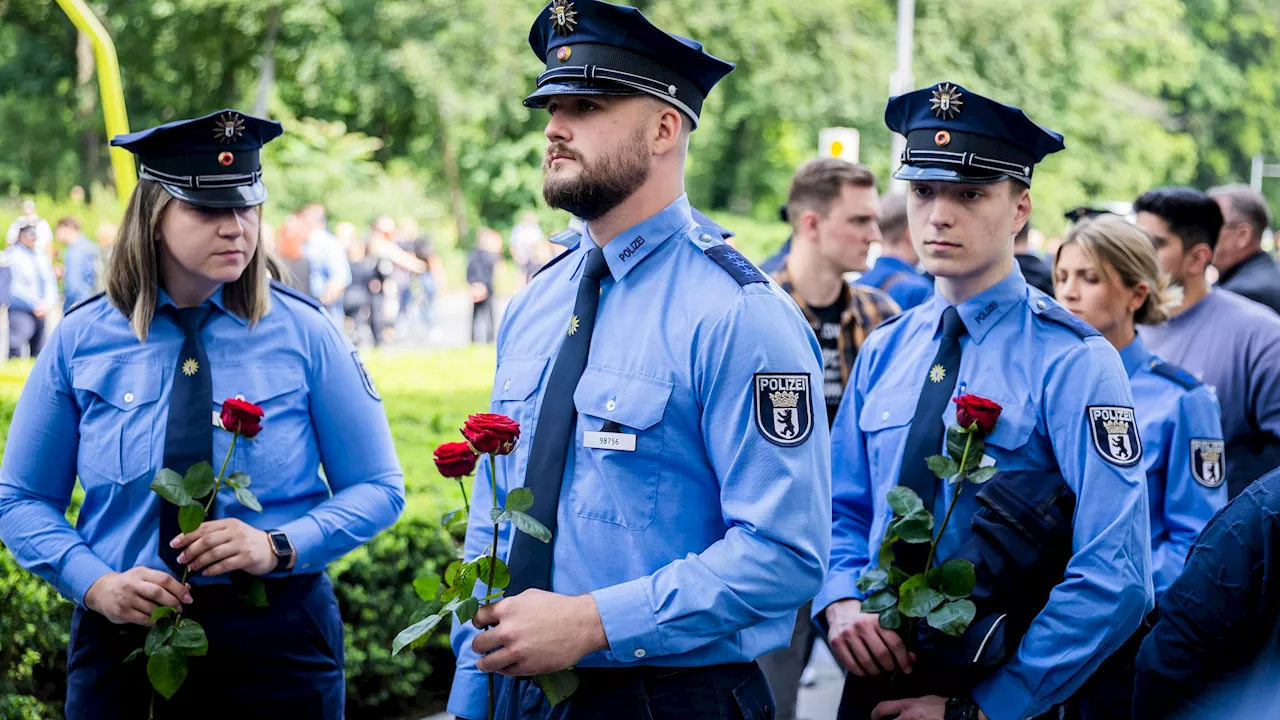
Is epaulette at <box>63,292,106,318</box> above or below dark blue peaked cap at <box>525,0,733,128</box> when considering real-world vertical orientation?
below

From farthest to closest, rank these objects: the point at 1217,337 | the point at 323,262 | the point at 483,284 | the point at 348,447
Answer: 1. the point at 483,284
2. the point at 323,262
3. the point at 1217,337
4. the point at 348,447

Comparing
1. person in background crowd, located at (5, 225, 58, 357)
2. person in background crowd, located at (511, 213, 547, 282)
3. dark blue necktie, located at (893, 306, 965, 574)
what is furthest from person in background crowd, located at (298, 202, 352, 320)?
dark blue necktie, located at (893, 306, 965, 574)

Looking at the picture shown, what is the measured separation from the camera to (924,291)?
281 inches

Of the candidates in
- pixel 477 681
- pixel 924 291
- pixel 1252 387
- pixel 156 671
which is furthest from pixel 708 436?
pixel 924 291

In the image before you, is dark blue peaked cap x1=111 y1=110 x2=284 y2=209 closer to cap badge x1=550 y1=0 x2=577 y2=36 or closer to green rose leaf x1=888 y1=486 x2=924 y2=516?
cap badge x1=550 y1=0 x2=577 y2=36

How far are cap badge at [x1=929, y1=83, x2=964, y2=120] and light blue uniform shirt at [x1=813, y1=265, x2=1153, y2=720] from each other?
0.44 meters

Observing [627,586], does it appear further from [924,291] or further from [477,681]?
[924,291]

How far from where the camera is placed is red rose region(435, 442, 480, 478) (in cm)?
244

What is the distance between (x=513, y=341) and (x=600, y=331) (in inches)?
11.8

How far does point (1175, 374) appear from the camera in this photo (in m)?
4.07

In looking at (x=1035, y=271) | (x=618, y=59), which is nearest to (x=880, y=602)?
(x=618, y=59)

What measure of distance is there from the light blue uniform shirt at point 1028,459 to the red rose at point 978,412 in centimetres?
16

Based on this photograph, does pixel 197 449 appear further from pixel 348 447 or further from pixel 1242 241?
pixel 1242 241

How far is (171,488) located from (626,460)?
122 cm
